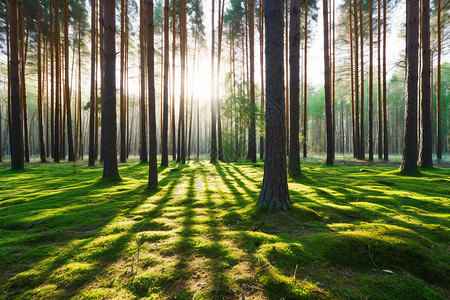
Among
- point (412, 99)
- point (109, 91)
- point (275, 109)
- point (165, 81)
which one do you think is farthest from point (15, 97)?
point (412, 99)

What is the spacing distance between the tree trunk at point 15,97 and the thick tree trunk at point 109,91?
268 inches

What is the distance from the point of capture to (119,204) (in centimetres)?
446

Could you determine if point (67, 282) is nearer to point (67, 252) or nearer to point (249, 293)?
point (67, 252)

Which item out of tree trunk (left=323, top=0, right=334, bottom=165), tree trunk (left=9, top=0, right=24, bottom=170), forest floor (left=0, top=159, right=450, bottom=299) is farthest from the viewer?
tree trunk (left=323, top=0, right=334, bottom=165)

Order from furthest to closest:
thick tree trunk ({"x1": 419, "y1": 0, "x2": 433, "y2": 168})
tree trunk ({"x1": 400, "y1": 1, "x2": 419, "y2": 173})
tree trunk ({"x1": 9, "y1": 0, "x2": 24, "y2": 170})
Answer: tree trunk ({"x1": 9, "y1": 0, "x2": 24, "y2": 170}) → thick tree trunk ({"x1": 419, "y1": 0, "x2": 433, "y2": 168}) → tree trunk ({"x1": 400, "y1": 1, "x2": 419, "y2": 173})

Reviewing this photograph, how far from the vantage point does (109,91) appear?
6.89 metres

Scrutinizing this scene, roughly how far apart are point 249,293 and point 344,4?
2082 centimetres

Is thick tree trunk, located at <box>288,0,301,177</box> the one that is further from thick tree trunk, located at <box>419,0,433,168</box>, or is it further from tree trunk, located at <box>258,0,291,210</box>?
thick tree trunk, located at <box>419,0,433,168</box>

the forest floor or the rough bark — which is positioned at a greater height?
the rough bark

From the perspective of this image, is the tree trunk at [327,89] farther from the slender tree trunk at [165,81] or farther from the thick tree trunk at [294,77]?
the slender tree trunk at [165,81]

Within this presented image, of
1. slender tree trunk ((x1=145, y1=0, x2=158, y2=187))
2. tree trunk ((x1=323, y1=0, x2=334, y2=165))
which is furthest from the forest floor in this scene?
tree trunk ((x1=323, y1=0, x2=334, y2=165))

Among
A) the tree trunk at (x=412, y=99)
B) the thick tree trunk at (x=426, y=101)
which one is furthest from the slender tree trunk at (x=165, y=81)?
the thick tree trunk at (x=426, y=101)

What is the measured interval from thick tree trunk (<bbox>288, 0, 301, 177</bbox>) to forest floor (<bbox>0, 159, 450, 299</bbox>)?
2763 mm

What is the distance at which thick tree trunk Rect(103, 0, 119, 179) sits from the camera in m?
6.81
